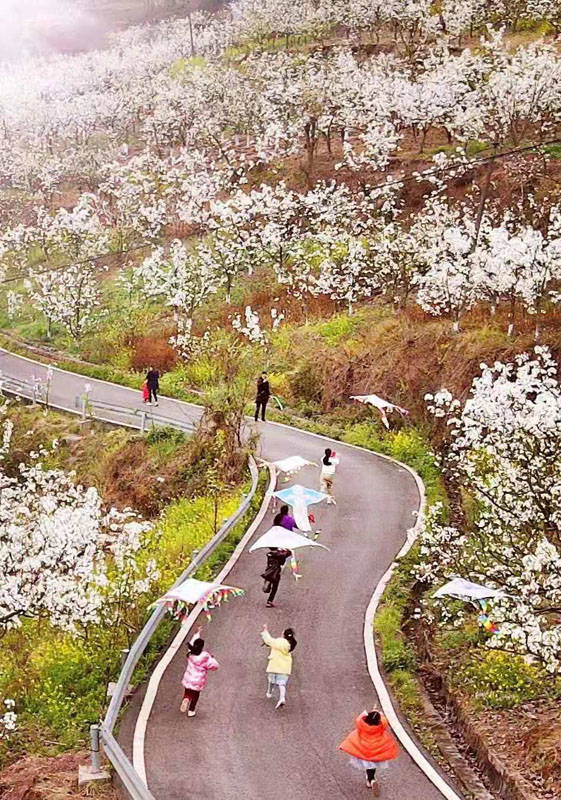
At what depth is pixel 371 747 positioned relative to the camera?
10430 mm

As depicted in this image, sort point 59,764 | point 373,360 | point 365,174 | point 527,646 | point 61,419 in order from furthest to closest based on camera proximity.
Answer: point 365,174
point 61,419
point 373,360
point 59,764
point 527,646

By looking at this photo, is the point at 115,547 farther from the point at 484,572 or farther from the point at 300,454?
the point at 300,454

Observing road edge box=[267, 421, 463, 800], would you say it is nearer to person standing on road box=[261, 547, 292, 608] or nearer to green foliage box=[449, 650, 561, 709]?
green foliage box=[449, 650, 561, 709]

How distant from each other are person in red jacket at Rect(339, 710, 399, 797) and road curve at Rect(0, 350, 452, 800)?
0.31m

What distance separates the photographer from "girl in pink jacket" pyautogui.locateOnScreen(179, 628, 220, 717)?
12125mm

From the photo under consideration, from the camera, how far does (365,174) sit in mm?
51906

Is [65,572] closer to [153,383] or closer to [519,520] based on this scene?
[519,520]

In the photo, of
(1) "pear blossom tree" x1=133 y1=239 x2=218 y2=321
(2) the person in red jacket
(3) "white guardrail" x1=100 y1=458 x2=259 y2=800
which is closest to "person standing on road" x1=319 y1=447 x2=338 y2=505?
(3) "white guardrail" x1=100 y1=458 x2=259 y2=800

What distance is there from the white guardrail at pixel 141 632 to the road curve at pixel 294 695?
653 millimetres

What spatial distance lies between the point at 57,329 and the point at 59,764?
126 feet

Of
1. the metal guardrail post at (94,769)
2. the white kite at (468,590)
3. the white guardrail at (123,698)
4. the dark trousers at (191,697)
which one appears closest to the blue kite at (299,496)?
the white guardrail at (123,698)

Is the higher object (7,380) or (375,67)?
(375,67)

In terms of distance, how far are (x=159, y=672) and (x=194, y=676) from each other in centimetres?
156

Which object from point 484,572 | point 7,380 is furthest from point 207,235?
point 484,572
